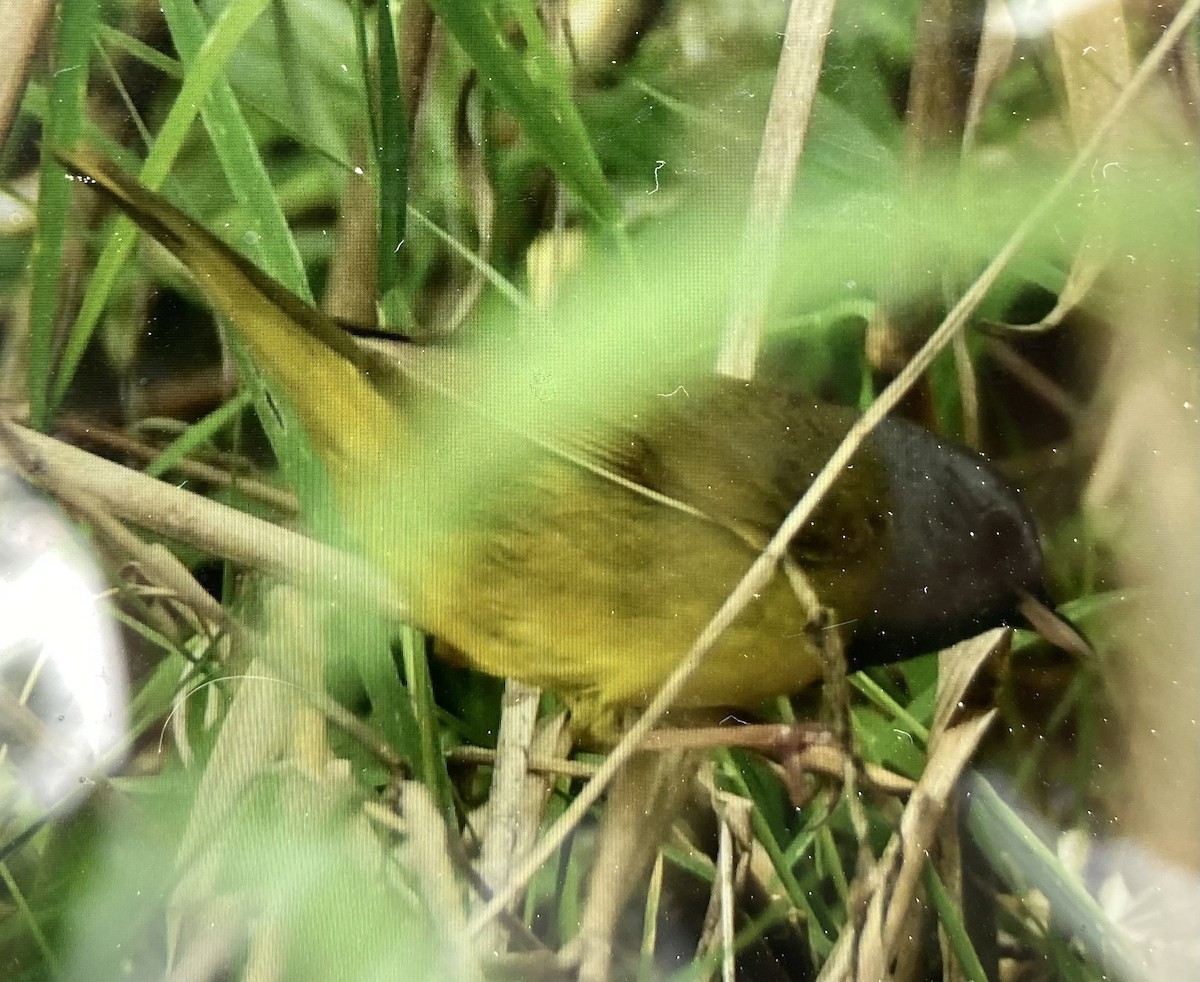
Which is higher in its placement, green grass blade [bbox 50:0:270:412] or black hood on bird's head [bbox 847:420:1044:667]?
green grass blade [bbox 50:0:270:412]

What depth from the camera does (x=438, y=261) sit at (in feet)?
1.53

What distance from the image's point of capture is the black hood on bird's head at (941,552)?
0.46 metres

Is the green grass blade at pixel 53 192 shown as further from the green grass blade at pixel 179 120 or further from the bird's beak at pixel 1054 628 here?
the bird's beak at pixel 1054 628

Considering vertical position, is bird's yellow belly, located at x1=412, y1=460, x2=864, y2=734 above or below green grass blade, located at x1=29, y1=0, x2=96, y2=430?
below

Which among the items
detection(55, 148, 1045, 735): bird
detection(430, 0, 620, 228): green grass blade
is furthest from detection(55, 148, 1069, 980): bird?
detection(430, 0, 620, 228): green grass blade

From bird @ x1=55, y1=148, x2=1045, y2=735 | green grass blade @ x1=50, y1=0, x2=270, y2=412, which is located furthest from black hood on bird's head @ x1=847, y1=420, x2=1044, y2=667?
green grass blade @ x1=50, y1=0, x2=270, y2=412

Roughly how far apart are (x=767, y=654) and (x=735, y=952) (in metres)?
0.16

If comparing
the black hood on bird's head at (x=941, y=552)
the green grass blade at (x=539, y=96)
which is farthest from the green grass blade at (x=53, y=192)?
the black hood on bird's head at (x=941, y=552)

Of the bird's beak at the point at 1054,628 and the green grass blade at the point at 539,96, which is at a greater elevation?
the green grass blade at the point at 539,96

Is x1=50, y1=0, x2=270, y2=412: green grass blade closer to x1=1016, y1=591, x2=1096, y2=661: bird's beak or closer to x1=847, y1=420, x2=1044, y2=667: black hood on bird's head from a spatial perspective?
x1=847, y1=420, x2=1044, y2=667: black hood on bird's head

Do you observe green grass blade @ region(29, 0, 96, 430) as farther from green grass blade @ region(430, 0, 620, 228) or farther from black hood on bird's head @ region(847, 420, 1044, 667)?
black hood on bird's head @ region(847, 420, 1044, 667)

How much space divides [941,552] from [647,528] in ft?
0.49

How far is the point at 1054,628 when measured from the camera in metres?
0.46

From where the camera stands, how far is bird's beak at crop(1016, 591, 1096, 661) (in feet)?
1.50
